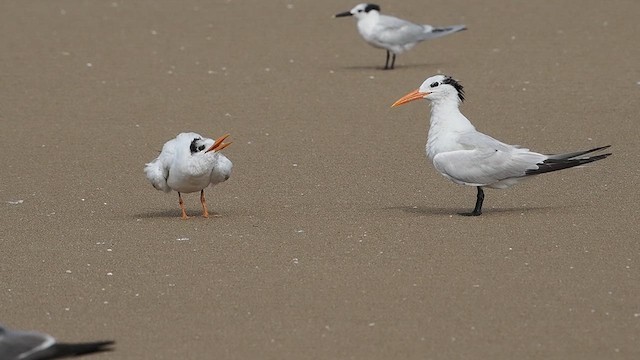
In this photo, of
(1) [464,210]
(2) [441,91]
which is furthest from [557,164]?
(2) [441,91]

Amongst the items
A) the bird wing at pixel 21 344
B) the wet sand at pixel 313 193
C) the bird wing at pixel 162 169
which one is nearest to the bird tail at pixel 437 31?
the wet sand at pixel 313 193

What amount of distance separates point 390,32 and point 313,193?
5.28 meters

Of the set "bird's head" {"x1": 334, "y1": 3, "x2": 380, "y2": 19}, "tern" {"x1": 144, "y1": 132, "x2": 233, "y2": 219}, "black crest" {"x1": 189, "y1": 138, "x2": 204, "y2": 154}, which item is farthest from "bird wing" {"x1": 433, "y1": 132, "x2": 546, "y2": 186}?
"bird's head" {"x1": 334, "y1": 3, "x2": 380, "y2": 19}

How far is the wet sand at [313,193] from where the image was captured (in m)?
6.78

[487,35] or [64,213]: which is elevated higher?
[487,35]

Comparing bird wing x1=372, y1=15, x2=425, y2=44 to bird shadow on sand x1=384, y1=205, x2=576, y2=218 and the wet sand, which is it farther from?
bird shadow on sand x1=384, y1=205, x2=576, y2=218

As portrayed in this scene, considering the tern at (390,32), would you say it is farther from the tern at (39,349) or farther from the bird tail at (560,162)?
the tern at (39,349)

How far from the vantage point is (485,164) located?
8961mm

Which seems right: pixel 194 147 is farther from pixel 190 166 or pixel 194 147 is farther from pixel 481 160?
pixel 481 160

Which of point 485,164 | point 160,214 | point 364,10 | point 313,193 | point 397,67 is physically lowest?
point 160,214

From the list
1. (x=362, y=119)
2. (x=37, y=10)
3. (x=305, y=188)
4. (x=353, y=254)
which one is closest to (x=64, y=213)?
(x=305, y=188)

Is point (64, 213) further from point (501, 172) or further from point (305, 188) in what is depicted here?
point (501, 172)

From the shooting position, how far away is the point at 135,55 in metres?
15.2

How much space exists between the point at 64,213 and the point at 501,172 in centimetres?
302
